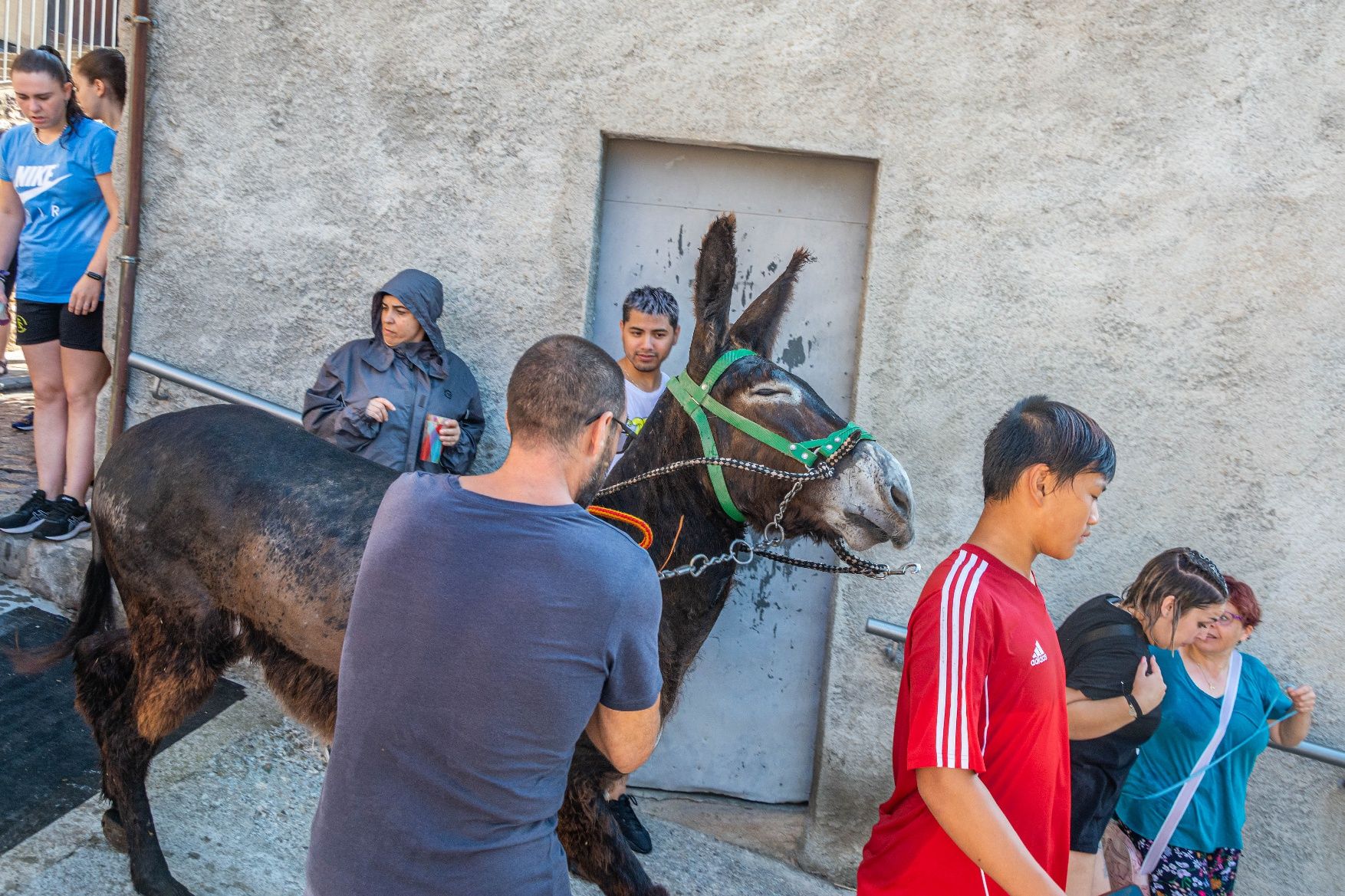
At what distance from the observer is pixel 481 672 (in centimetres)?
170

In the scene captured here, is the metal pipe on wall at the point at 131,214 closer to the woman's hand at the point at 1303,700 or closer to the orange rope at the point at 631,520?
the orange rope at the point at 631,520

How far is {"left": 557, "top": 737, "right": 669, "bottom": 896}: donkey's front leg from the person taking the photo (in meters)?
2.85

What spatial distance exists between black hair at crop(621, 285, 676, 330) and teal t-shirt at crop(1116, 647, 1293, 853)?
2223 millimetres

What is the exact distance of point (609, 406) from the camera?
195 centimetres

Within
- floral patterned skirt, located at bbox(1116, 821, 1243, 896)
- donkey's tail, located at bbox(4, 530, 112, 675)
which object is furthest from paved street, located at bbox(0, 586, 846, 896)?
floral patterned skirt, located at bbox(1116, 821, 1243, 896)

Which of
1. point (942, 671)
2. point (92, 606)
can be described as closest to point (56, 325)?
point (92, 606)

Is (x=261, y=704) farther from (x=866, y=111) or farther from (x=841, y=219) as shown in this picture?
(x=866, y=111)

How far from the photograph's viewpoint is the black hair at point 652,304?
4102mm

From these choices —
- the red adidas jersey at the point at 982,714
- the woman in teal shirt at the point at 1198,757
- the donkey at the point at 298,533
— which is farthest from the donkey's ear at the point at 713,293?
the woman in teal shirt at the point at 1198,757

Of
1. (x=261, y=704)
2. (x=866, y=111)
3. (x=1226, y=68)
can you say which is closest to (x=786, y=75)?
(x=866, y=111)

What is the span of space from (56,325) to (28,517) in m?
0.98

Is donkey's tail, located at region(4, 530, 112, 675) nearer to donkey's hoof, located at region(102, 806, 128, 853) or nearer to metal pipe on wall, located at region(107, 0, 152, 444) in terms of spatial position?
donkey's hoof, located at region(102, 806, 128, 853)

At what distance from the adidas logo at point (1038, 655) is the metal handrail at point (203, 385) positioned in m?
3.47

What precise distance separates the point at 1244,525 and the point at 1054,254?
127cm
